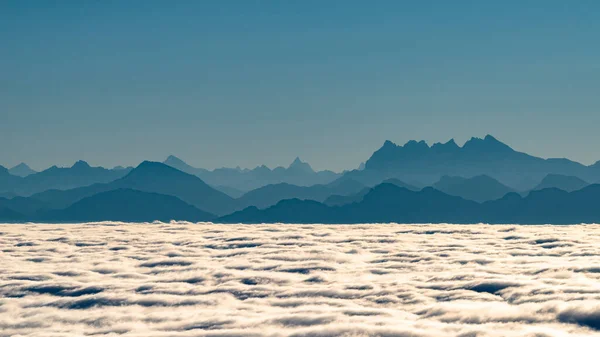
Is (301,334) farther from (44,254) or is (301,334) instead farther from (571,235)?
(571,235)

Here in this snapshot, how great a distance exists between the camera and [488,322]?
8172mm

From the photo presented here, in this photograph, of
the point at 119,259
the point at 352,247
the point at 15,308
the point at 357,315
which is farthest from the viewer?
the point at 352,247

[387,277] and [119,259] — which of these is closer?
[387,277]

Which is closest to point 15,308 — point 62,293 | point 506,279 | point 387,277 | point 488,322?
point 62,293

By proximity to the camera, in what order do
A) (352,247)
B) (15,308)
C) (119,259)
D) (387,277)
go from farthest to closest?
(352,247), (119,259), (387,277), (15,308)

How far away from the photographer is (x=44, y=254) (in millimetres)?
15734

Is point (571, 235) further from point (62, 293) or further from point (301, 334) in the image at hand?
point (62, 293)

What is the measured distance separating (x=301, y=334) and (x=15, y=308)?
17.1 feet

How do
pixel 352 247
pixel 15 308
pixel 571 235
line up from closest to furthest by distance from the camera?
1. pixel 15 308
2. pixel 352 247
3. pixel 571 235

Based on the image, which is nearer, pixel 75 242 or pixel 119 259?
→ pixel 119 259

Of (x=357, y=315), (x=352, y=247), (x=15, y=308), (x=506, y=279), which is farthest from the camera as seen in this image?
(x=352, y=247)

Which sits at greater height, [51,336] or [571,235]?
[571,235]

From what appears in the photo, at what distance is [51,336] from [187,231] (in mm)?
13357

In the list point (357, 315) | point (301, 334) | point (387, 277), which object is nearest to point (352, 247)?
point (387, 277)
